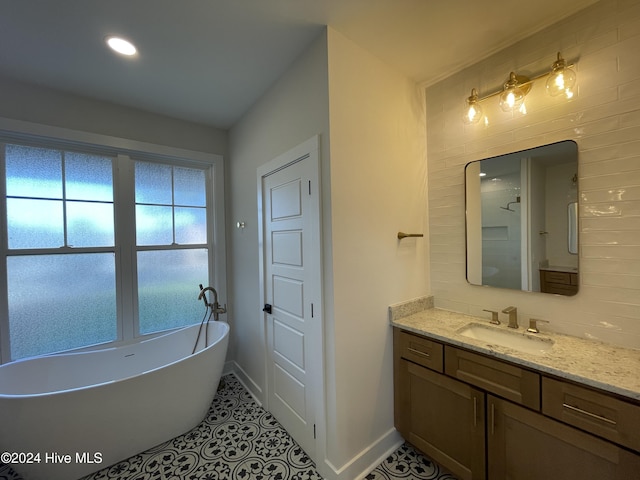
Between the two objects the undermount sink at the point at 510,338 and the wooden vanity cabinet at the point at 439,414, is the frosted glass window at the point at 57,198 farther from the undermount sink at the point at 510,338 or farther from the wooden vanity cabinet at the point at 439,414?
the undermount sink at the point at 510,338

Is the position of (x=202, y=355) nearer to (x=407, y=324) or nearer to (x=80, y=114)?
(x=407, y=324)

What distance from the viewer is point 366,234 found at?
1.66m

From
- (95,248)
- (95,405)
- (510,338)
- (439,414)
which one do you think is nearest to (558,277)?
(510,338)

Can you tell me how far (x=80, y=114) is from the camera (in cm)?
212

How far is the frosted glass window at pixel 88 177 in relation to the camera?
2.19 m

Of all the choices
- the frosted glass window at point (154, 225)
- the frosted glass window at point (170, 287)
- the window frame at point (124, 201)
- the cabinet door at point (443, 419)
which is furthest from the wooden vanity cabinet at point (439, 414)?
the frosted glass window at point (154, 225)

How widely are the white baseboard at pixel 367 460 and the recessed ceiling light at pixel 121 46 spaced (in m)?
2.82

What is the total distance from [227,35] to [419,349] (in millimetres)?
2260

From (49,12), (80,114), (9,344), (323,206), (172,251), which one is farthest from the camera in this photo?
(172,251)

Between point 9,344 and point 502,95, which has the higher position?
point 502,95

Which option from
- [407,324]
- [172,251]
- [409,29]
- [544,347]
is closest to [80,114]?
[172,251]

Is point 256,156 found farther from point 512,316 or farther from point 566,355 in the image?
point 566,355

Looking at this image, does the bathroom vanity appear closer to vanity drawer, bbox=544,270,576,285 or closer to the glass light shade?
vanity drawer, bbox=544,270,576,285

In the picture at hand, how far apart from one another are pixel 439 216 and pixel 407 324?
0.90 m
